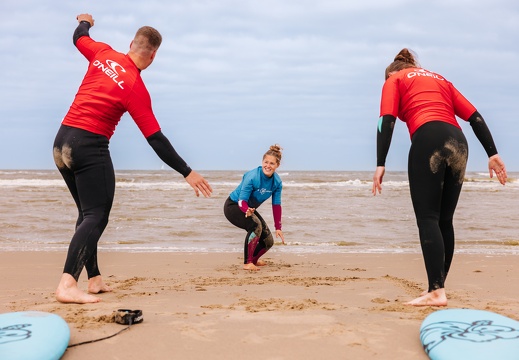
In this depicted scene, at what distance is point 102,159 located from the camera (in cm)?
420

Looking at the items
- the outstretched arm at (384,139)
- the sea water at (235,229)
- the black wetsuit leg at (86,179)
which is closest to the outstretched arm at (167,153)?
the black wetsuit leg at (86,179)

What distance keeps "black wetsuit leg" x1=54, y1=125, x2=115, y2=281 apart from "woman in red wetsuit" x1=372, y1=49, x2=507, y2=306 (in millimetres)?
2055

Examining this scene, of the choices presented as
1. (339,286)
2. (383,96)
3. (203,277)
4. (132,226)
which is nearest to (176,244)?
(132,226)

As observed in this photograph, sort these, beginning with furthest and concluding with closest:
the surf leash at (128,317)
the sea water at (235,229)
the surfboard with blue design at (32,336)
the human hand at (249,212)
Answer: the sea water at (235,229), the human hand at (249,212), the surf leash at (128,317), the surfboard with blue design at (32,336)

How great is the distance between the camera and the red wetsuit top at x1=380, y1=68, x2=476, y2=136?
164 inches

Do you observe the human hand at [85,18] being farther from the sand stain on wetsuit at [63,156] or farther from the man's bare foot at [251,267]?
the man's bare foot at [251,267]

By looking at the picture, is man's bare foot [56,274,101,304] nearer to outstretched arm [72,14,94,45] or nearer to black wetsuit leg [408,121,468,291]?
outstretched arm [72,14,94,45]

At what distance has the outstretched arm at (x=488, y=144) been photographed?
166 inches

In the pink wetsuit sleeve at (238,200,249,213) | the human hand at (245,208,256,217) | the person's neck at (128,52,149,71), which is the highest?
the person's neck at (128,52,149,71)

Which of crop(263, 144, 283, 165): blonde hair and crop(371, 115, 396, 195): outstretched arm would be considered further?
crop(263, 144, 283, 165): blonde hair

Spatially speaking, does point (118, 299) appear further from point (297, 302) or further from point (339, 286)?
point (339, 286)

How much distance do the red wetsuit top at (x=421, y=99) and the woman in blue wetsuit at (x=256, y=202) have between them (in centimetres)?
260

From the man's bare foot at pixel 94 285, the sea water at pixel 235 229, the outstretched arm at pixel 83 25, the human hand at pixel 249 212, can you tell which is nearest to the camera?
the outstretched arm at pixel 83 25

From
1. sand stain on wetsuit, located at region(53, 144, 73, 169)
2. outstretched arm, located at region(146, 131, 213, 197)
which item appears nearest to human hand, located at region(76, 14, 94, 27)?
sand stain on wetsuit, located at region(53, 144, 73, 169)
